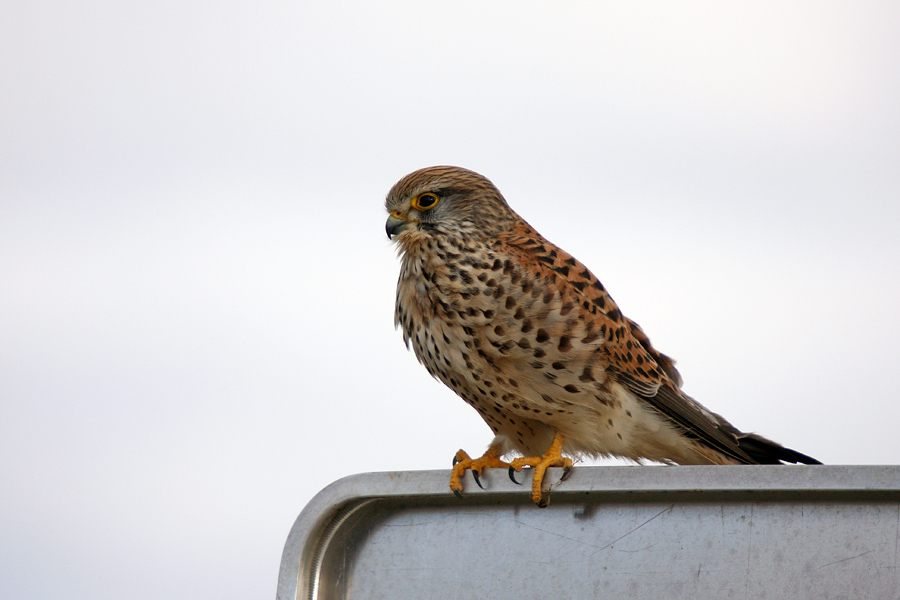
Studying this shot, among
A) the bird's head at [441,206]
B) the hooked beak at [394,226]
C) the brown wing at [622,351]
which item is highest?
the bird's head at [441,206]

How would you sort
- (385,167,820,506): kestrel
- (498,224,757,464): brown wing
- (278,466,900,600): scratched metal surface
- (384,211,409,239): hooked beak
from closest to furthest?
1. (278,466,900,600): scratched metal surface
2. (385,167,820,506): kestrel
3. (498,224,757,464): brown wing
4. (384,211,409,239): hooked beak

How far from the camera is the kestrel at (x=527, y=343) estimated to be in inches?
97.3

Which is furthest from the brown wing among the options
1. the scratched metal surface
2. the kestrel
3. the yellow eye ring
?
the scratched metal surface

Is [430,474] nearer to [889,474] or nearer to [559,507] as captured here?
[559,507]

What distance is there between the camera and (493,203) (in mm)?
2895

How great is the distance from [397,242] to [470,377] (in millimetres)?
516

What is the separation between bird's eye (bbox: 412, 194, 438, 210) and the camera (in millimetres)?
2791

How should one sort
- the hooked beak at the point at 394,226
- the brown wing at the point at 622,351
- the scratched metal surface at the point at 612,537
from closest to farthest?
the scratched metal surface at the point at 612,537 → the brown wing at the point at 622,351 → the hooked beak at the point at 394,226

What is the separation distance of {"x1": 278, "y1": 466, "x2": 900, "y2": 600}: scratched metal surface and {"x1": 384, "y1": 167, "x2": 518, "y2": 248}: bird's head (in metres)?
1.19

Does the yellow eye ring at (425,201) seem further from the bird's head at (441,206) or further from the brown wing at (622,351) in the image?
the brown wing at (622,351)

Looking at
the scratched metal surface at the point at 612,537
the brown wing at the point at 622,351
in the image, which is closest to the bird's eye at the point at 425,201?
the brown wing at the point at 622,351

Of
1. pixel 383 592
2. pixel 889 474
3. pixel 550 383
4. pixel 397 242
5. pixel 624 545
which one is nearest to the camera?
pixel 889 474

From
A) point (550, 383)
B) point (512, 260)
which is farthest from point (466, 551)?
point (512, 260)

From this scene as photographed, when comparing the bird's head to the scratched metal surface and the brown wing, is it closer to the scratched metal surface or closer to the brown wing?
the brown wing
